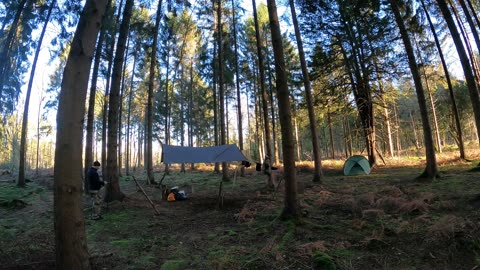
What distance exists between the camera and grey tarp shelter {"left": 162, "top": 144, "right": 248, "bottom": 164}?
38.4 feet

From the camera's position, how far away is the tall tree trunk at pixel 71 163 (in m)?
3.66

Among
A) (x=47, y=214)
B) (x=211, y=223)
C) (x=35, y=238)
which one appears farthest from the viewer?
(x=47, y=214)

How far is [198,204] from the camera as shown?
36.2 ft

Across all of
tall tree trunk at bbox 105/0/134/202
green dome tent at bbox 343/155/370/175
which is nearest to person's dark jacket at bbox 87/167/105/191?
tall tree trunk at bbox 105/0/134/202

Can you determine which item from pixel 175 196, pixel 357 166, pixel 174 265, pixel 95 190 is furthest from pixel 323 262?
pixel 357 166

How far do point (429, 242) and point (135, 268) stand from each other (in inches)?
180

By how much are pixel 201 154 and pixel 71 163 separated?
8.77m

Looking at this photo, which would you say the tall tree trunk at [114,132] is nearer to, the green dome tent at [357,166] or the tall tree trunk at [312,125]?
the tall tree trunk at [312,125]

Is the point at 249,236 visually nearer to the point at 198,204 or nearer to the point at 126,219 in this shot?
the point at 126,219

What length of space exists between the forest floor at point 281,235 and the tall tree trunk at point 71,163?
1.57 metres

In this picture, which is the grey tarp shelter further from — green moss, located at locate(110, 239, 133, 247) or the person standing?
green moss, located at locate(110, 239, 133, 247)

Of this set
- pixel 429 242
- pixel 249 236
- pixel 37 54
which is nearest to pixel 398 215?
pixel 429 242

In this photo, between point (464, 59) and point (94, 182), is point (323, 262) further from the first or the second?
point (464, 59)

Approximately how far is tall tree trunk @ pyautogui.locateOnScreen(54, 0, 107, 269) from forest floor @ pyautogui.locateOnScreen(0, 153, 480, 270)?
1570 mm
